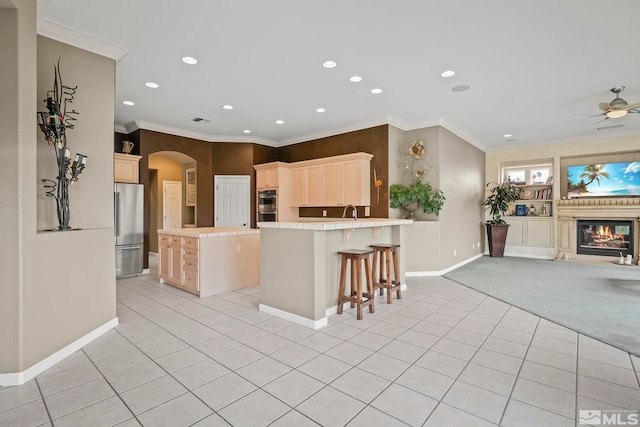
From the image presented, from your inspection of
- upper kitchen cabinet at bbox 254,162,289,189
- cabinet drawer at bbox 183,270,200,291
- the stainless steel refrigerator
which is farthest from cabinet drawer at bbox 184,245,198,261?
upper kitchen cabinet at bbox 254,162,289,189

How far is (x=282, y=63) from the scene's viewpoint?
366 cm

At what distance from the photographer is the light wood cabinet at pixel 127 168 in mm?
5600

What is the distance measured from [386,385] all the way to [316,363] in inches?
Answer: 23.1

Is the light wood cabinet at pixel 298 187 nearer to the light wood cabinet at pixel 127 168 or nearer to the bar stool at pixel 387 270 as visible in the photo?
the bar stool at pixel 387 270

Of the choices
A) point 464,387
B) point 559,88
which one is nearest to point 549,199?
point 559,88

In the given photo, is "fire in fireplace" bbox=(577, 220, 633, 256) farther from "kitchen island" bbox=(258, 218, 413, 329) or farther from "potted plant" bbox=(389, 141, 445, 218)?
"kitchen island" bbox=(258, 218, 413, 329)

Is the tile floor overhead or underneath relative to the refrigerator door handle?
underneath

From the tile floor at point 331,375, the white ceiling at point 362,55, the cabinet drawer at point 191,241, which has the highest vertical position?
the white ceiling at point 362,55

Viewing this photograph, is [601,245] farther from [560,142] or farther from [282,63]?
[282,63]

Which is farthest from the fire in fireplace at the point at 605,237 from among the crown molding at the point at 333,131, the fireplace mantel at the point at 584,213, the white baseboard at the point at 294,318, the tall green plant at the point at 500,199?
the white baseboard at the point at 294,318

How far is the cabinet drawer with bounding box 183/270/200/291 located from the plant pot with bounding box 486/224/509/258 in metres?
7.22

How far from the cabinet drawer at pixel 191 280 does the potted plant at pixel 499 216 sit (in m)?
7.22

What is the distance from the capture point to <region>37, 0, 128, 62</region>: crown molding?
2.84 metres

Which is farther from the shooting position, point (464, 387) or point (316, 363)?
point (316, 363)
